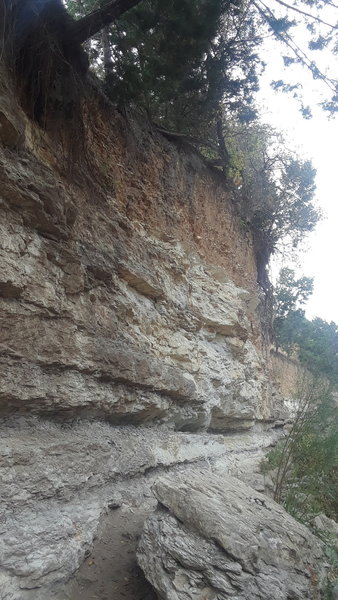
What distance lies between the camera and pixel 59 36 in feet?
14.9

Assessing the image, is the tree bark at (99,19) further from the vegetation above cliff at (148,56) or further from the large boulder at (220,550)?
the large boulder at (220,550)

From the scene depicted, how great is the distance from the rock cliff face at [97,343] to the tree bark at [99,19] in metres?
0.98

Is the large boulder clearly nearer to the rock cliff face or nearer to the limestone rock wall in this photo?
the rock cliff face

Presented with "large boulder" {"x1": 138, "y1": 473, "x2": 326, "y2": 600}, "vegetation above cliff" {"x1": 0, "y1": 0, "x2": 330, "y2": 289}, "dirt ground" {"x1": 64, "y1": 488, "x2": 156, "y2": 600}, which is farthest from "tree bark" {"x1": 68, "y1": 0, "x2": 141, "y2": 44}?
"dirt ground" {"x1": 64, "y1": 488, "x2": 156, "y2": 600}

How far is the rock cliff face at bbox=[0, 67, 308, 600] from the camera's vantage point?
3.31m

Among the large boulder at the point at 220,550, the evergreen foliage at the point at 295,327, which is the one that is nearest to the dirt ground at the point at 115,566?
the large boulder at the point at 220,550

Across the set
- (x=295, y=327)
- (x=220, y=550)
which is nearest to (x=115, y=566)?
(x=220, y=550)

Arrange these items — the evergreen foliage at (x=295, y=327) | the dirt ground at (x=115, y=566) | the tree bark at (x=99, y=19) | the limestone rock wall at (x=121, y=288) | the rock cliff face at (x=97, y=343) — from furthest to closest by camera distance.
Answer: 1. the evergreen foliage at (x=295, y=327)
2. the tree bark at (x=99, y=19)
3. the limestone rock wall at (x=121, y=288)
4. the rock cliff face at (x=97, y=343)
5. the dirt ground at (x=115, y=566)

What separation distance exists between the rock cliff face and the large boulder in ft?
1.62

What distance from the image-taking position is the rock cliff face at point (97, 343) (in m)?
3.31

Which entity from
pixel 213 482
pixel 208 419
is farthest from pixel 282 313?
pixel 213 482

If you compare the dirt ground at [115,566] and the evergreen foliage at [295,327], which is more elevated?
the evergreen foliage at [295,327]

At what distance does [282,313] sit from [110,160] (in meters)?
11.8

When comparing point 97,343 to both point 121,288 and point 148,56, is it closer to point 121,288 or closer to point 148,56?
point 121,288
